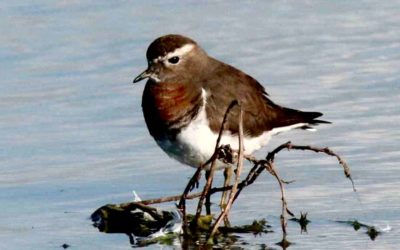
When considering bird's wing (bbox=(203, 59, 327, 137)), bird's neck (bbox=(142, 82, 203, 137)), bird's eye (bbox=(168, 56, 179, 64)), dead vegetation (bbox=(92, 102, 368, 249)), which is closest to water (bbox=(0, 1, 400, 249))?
dead vegetation (bbox=(92, 102, 368, 249))

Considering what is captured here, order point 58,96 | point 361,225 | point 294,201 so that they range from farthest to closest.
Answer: point 58,96, point 294,201, point 361,225

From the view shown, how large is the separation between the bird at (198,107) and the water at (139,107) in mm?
340

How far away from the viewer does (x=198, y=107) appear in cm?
983

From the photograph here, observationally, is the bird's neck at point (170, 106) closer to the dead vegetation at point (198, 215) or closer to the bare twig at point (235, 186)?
the dead vegetation at point (198, 215)

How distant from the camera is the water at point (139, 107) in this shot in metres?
9.38

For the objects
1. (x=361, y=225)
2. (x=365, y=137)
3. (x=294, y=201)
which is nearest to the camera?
(x=361, y=225)

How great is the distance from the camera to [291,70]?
12.7m

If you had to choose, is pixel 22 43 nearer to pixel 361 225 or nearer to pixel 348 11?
pixel 348 11

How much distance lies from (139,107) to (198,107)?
2260mm

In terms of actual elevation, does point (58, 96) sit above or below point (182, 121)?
below

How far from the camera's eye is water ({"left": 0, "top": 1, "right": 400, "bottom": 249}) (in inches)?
369

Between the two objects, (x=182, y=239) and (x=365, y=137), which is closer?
(x=182, y=239)

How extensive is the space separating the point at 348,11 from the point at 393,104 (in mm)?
3009

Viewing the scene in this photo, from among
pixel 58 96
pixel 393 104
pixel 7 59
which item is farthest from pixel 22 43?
pixel 393 104
